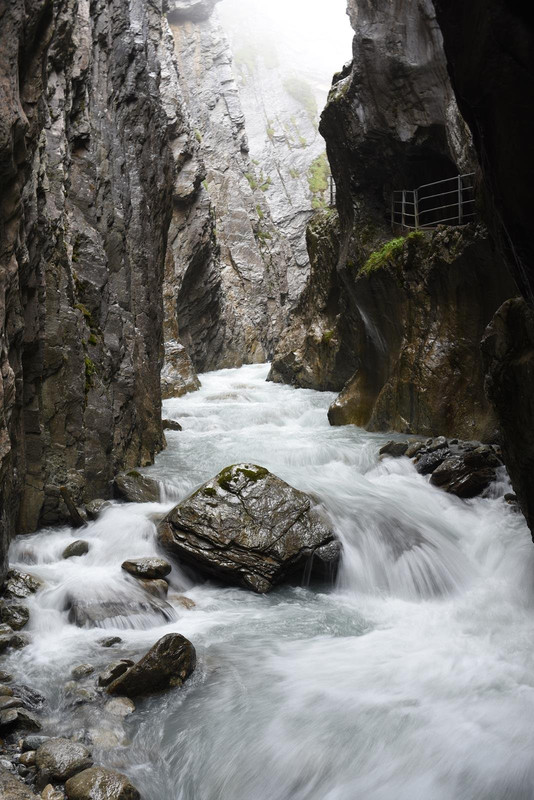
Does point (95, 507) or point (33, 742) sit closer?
point (33, 742)

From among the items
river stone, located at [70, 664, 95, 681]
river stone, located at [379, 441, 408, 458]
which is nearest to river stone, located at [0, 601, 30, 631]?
river stone, located at [70, 664, 95, 681]

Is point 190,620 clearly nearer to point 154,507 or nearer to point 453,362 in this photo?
point 154,507

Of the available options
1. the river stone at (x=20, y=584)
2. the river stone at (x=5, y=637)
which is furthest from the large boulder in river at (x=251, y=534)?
the river stone at (x=5, y=637)

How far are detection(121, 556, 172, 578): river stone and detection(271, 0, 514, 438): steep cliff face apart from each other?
712cm

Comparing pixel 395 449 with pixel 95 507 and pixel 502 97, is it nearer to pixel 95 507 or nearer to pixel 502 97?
pixel 95 507

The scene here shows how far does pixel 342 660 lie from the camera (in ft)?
18.8

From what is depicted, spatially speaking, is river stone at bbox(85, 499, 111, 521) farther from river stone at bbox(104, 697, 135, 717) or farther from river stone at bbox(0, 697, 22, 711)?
river stone at bbox(0, 697, 22, 711)

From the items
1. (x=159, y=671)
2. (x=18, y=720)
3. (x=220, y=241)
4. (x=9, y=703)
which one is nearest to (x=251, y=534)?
(x=159, y=671)

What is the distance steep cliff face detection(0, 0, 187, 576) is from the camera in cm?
610

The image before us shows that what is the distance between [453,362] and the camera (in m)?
13.0

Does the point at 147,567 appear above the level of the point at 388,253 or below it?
below

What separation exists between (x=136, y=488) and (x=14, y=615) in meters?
4.09

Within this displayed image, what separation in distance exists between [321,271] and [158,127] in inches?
435

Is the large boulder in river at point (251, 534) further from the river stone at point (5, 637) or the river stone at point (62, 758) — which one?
the river stone at point (62, 758)
